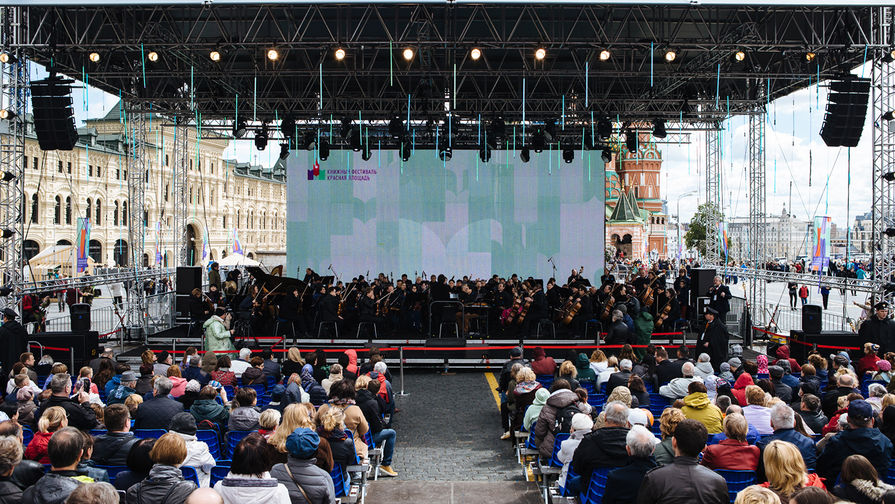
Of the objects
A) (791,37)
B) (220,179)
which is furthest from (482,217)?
(220,179)

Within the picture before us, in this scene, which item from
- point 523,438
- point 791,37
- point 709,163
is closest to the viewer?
point 523,438

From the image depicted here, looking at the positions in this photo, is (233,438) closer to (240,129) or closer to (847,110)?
(847,110)

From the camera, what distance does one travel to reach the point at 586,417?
20.0ft

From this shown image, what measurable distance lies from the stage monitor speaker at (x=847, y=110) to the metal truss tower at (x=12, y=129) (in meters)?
17.5

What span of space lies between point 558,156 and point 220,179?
47.3 meters

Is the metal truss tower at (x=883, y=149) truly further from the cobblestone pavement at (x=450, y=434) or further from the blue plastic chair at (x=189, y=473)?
the blue plastic chair at (x=189, y=473)

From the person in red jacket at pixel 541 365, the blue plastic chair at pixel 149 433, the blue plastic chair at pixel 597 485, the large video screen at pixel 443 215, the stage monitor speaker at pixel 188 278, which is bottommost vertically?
the blue plastic chair at pixel 597 485

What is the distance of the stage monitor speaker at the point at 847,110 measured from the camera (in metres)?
15.1

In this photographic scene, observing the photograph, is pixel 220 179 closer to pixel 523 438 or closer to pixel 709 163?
pixel 709 163

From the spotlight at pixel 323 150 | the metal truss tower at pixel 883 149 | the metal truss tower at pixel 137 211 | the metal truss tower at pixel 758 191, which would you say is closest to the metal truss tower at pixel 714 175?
the metal truss tower at pixel 758 191

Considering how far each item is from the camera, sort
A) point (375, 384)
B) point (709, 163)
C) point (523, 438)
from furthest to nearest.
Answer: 1. point (709, 163)
2. point (523, 438)
3. point (375, 384)

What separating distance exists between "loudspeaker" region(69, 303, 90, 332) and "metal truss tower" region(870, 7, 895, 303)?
16.4 metres

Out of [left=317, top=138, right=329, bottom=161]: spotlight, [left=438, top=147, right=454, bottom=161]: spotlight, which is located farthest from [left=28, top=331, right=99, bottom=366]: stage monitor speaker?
[left=438, top=147, right=454, bottom=161]: spotlight

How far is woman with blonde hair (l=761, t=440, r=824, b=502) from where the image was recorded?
3.97 metres
